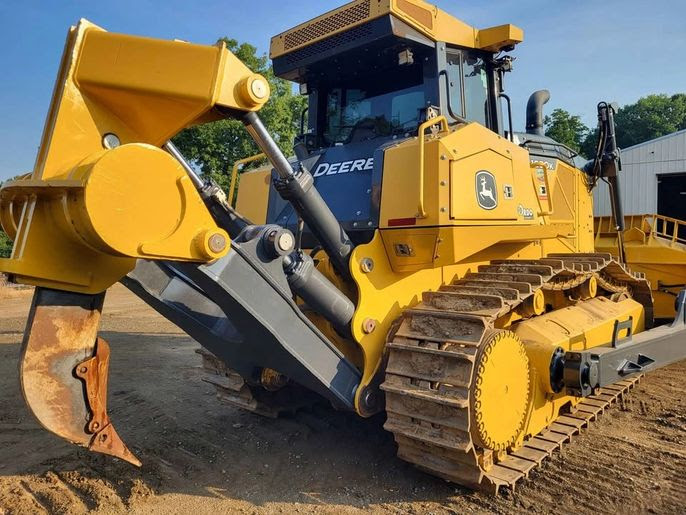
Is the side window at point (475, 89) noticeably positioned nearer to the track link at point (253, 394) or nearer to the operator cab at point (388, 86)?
the operator cab at point (388, 86)

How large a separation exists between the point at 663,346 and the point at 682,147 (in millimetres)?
15532

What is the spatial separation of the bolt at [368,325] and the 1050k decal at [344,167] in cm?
116

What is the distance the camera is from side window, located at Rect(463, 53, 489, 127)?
14.9 feet

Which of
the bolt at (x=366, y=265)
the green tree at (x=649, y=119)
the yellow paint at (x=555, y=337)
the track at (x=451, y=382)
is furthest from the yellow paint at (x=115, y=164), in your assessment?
the green tree at (x=649, y=119)

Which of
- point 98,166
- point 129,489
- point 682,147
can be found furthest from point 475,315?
point 682,147

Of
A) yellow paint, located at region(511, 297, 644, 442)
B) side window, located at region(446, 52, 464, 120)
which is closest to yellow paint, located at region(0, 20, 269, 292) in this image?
side window, located at region(446, 52, 464, 120)

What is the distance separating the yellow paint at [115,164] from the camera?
243cm

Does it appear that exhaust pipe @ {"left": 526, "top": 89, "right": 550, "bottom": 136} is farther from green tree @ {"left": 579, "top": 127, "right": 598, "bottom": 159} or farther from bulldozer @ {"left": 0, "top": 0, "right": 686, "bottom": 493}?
green tree @ {"left": 579, "top": 127, "right": 598, "bottom": 159}

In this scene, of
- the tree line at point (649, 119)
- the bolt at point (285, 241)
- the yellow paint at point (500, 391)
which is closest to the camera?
the bolt at point (285, 241)

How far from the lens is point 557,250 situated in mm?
5234

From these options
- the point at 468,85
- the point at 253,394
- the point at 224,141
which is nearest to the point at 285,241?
the point at 253,394

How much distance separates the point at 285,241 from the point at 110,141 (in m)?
1.06

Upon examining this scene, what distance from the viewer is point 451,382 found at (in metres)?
3.21

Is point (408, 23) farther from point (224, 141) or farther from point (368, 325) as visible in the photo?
point (224, 141)
